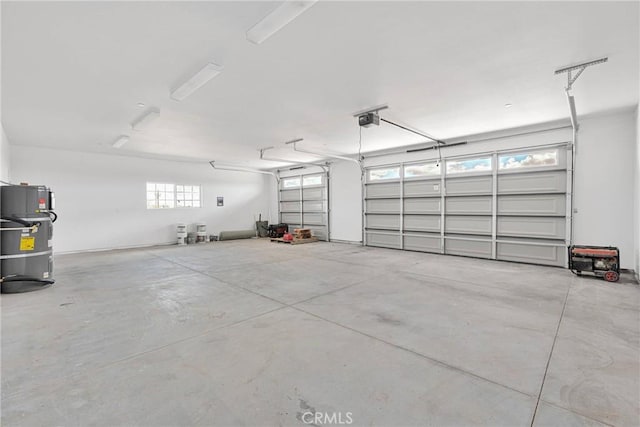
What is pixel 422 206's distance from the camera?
8188 millimetres

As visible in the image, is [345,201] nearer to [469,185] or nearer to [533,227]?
[469,185]

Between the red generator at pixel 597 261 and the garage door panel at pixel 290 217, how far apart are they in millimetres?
8740

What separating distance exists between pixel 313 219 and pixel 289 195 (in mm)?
1744

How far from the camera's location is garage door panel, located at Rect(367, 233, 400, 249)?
28.9 ft

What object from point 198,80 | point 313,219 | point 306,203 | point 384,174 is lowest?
point 313,219

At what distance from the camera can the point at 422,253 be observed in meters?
8.02

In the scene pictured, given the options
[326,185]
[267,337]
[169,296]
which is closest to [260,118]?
[169,296]

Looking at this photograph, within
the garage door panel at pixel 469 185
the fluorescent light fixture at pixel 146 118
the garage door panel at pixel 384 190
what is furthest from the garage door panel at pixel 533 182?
the fluorescent light fixture at pixel 146 118

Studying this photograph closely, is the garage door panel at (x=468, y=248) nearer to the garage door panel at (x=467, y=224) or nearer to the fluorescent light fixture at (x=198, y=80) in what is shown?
the garage door panel at (x=467, y=224)

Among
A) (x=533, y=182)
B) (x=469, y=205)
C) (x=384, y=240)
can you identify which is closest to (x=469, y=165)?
(x=469, y=205)

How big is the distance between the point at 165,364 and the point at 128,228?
859 centimetres

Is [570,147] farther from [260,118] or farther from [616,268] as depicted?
[260,118]

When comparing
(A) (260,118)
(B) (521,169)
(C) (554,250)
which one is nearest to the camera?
(A) (260,118)

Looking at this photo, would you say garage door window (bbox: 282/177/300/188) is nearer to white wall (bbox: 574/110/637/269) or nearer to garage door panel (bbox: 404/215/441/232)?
garage door panel (bbox: 404/215/441/232)
